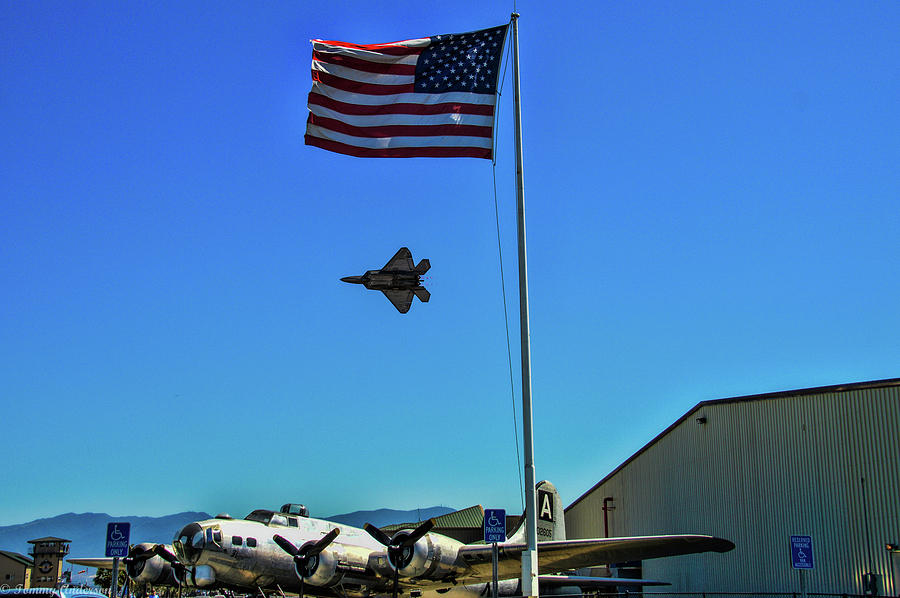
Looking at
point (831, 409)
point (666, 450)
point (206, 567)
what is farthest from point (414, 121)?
point (666, 450)

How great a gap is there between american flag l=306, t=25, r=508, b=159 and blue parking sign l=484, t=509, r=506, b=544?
296 inches

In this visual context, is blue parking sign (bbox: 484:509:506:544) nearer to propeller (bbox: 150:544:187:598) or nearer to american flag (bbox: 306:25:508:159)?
american flag (bbox: 306:25:508:159)

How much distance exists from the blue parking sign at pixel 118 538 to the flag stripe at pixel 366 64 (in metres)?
9.77

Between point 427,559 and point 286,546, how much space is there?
403 centimetres

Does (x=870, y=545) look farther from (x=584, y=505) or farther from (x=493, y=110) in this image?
(x=584, y=505)

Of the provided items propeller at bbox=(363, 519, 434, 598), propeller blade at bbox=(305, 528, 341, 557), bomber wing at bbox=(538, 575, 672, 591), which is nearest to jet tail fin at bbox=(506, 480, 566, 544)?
bomber wing at bbox=(538, 575, 672, 591)

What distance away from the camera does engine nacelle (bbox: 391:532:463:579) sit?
74.3 ft

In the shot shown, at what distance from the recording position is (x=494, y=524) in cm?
1655

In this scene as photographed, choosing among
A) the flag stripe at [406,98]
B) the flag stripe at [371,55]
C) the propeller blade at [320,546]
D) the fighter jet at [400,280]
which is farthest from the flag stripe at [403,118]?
the propeller blade at [320,546]

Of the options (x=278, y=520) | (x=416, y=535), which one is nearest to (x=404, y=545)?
(x=416, y=535)

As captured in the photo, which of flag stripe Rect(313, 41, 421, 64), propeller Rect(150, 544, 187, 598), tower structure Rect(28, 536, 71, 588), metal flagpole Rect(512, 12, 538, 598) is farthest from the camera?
tower structure Rect(28, 536, 71, 588)

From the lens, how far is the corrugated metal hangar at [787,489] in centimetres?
2377

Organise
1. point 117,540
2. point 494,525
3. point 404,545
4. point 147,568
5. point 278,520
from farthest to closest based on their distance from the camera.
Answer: point 147,568
point 278,520
point 404,545
point 494,525
point 117,540

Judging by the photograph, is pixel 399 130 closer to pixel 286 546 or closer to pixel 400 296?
pixel 400 296
